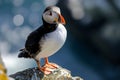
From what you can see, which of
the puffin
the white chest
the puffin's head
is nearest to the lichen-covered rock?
the puffin

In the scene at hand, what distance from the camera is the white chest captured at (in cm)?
301

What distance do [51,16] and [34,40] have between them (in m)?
0.29

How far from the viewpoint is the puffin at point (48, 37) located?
2.96m

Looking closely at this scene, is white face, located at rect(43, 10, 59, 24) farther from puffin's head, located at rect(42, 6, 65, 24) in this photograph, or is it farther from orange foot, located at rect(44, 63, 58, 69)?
orange foot, located at rect(44, 63, 58, 69)

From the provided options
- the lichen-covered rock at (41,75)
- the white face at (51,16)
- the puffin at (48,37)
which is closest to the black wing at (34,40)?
the puffin at (48,37)

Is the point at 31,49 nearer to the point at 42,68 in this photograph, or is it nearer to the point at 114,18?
the point at 42,68

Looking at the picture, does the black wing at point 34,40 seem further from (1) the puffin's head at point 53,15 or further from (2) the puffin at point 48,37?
(1) the puffin's head at point 53,15

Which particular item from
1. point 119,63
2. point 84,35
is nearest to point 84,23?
point 84,35

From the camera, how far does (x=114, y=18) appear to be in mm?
7070

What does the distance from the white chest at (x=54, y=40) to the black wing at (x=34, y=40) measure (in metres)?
0.06

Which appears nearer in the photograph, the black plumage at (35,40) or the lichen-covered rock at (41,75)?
the lichen-covered rock at (41,75)

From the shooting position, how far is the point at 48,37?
306cm

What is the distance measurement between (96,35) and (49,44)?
3995mm

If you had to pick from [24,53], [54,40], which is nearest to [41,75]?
[54,40]
